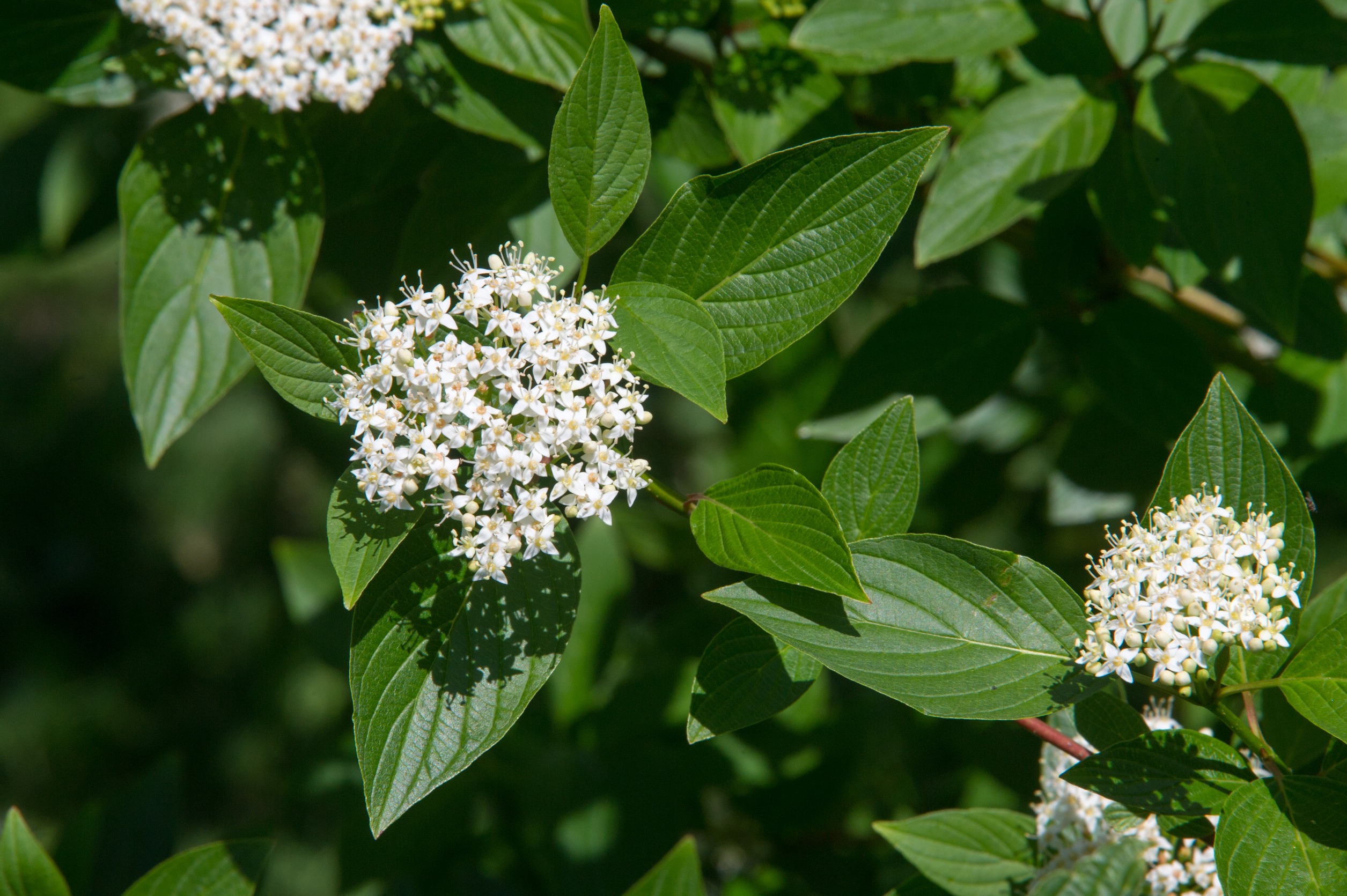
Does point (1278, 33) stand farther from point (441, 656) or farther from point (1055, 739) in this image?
point (441, 656)

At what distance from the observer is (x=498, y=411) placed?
110 cm

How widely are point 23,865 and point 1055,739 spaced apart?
5.22ft

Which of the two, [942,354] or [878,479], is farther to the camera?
[942,354]

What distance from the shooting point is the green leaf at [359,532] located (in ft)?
3.59

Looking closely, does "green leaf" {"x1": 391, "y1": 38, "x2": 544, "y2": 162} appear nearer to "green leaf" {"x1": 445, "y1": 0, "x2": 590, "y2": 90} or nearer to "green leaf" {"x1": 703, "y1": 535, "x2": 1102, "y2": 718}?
"green leaf" {"x1": 445, "y1": 0, "x2": 590, "y2": 90}

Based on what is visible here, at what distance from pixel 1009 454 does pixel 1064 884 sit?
155 centimetres

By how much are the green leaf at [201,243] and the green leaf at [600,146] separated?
1.99 ft

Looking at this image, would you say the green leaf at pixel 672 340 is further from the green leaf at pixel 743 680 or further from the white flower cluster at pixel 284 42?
the white flower cluster at pixel 284 42

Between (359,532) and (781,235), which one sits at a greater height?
(781,235)

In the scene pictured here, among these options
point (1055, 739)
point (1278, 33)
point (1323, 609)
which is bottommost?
point (1055, 739)

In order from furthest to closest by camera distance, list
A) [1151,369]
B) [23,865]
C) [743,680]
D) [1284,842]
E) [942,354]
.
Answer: [942,354] → [1151,369] → [23,865] → [743,680] → [1284,842]

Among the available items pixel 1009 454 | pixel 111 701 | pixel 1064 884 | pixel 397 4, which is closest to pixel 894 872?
pixel 1064 884

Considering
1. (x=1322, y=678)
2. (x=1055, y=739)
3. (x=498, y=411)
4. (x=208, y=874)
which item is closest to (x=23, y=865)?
(x=208, y=874)

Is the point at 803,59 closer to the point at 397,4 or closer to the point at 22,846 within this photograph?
the point at 397,4
